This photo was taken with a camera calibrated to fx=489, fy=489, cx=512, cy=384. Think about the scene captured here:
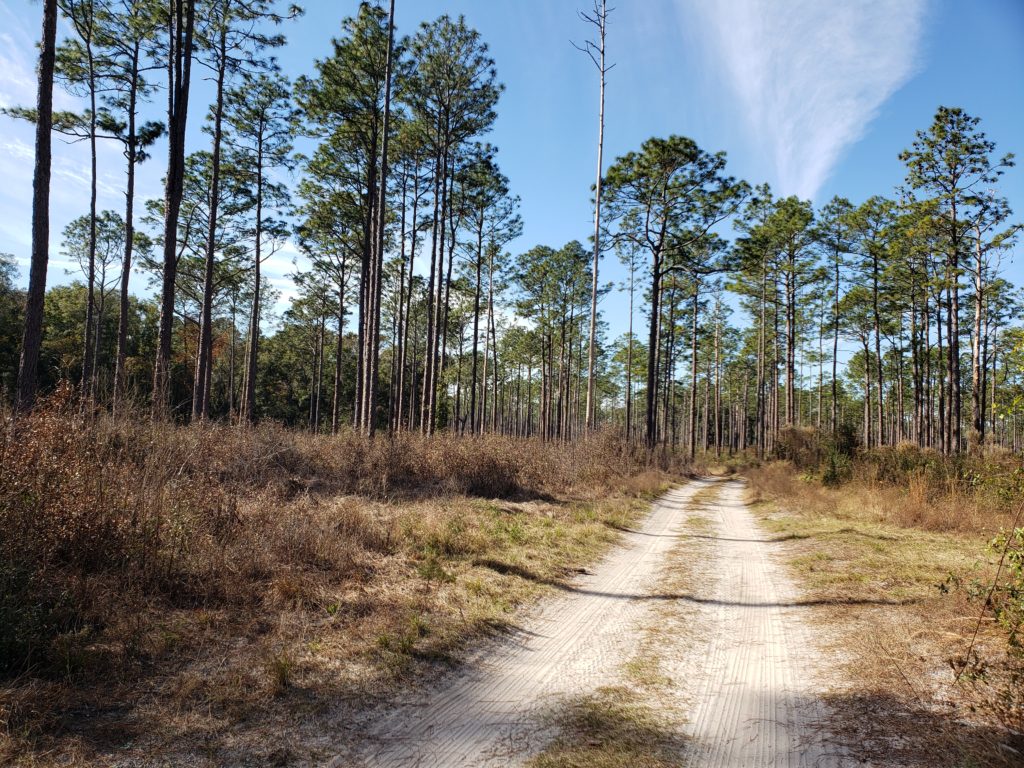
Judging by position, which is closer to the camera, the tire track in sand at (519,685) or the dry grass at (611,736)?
the dry grass at (611,736)

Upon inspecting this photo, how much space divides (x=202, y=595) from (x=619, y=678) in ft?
12.9

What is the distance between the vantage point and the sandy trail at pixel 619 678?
2.95 m

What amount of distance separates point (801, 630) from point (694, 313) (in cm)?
3251

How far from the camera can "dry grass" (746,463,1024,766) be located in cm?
289

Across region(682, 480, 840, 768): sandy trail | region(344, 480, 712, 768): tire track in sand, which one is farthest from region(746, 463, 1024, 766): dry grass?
region(344, 480, 712, 768): tire track in sand

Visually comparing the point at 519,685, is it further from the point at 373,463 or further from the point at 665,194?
the point at 665,194

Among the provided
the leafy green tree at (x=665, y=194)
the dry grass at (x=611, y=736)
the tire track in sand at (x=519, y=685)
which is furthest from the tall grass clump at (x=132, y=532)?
the leafy green tree at (x=665, y=194)

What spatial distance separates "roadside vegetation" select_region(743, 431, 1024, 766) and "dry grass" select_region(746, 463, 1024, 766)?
0.04 feet

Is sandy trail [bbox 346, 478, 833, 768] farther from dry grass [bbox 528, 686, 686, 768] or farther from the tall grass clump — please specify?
the tall grass clump

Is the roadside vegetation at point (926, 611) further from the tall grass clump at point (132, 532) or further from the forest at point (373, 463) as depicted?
the tall grass clump at point (132, 532)

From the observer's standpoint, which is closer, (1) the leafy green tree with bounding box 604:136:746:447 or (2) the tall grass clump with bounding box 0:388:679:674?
(2) the tall grass clump with bounding box 0:388:679:674

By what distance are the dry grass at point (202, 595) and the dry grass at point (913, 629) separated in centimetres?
313

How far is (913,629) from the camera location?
14.5 feet

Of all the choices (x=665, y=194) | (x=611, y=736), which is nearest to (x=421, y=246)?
(x=665, y=194)
